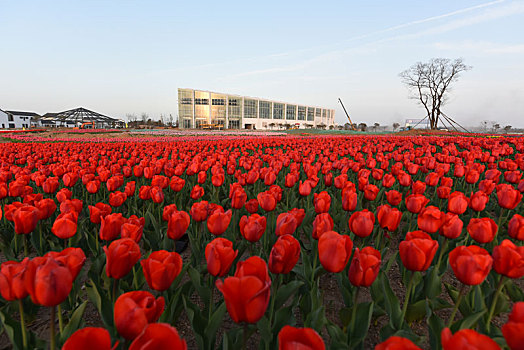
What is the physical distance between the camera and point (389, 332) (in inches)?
67.4

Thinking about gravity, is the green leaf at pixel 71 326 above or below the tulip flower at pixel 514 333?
below

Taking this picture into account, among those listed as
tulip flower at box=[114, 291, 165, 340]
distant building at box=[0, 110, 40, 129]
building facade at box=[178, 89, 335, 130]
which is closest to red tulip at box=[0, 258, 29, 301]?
tulip flower at box=[114, 291, 165, 340]

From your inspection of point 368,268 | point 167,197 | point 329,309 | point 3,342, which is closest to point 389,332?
point 368,268

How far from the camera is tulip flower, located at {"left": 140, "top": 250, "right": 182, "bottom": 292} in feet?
4.80

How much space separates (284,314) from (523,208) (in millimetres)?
4219

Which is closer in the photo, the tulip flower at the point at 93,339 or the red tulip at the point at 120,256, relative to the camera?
the tulip flower at the point at 93,339

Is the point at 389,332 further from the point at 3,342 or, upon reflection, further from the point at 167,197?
the point at 167,197

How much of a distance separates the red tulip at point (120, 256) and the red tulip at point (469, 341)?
1457 mm

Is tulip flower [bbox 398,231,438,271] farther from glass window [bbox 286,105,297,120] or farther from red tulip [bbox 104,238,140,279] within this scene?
glass window [bbox 286,105,297,120]

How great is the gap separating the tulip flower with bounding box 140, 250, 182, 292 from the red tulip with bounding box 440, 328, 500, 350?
119 cm

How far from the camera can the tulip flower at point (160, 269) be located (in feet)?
4.80

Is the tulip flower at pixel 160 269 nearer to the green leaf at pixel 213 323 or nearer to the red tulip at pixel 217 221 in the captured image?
the green leaf at pixel 213 323

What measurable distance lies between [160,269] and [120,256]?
27cm

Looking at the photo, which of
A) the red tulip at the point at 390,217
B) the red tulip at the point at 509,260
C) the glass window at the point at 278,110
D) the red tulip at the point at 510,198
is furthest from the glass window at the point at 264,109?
the red tulip at the point at 509,260
